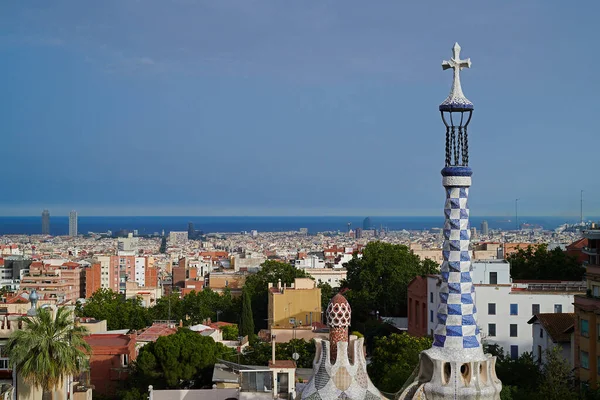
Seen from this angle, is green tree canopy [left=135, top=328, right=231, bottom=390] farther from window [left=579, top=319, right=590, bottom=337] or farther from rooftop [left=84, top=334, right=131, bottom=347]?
window [left=579, top=319, right=590, bottom=337]

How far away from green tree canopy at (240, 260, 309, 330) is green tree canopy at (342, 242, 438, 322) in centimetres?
672

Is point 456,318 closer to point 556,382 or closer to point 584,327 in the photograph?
point 556,382

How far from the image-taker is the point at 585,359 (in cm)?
2892

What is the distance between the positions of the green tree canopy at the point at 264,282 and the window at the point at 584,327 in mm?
33698

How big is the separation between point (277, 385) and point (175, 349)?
9.19 metres

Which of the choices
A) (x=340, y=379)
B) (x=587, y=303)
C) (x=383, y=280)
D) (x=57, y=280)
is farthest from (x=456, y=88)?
(x=57, y=280)

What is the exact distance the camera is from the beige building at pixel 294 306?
184ft

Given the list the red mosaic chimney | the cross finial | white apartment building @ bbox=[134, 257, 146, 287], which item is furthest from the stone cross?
white apartment building @ bbox=[134, 257, 146, 287]

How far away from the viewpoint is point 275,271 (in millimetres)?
71062

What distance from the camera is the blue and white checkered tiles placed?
14.0m

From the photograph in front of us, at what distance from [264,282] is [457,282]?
55.4m

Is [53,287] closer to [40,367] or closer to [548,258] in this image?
[548,258]

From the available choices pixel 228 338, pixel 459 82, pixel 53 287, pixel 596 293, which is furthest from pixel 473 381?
pixel 53 287

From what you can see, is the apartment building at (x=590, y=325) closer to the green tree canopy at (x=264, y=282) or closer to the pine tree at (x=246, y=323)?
the pine tree at (x=246, y=323)
